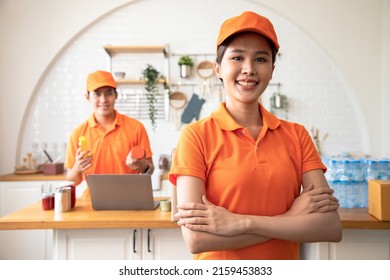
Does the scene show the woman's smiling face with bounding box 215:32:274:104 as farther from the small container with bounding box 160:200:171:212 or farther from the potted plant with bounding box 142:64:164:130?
the potted plant with bounding box 142:64:164:130

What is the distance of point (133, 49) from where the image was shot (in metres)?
3.76

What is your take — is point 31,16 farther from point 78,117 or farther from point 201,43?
point 201,43

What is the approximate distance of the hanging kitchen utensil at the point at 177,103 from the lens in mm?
3900

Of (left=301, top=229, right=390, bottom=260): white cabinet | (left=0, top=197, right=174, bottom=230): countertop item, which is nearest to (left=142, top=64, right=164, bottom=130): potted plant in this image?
(left=0, top=197, right=174, bottom=230): countertop item

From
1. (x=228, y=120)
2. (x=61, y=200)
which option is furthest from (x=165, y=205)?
(x=228, y=120)

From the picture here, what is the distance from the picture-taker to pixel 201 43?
3889mm

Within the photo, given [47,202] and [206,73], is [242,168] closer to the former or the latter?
[47,202]

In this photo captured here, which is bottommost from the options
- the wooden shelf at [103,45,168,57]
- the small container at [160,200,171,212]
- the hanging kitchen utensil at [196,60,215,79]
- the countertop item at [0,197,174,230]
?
the countertop item at [0,197,174,230]

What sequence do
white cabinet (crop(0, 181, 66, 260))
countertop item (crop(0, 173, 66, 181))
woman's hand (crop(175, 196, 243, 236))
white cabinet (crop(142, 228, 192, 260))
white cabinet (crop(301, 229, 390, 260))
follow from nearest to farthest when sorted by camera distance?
1. woman's hand (crop(175, 196, 243, 236))
2. white cabinet (crop(301, 229, 390, 260))
3. white cabinet (crop(142, 228, 192, 260))
4. white cabinet (crop(0, 181, 66, 260))
5. countertop item (crop(0, 173, 66, 181))

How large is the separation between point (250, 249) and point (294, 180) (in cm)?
25

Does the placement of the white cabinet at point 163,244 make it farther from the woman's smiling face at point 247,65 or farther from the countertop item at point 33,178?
the countertop item at point 33,178

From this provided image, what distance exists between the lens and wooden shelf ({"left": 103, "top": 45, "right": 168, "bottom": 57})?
12.1 ft

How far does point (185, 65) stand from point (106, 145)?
5.60 feet

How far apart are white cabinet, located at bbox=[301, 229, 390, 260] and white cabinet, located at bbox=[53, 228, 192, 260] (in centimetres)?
69
